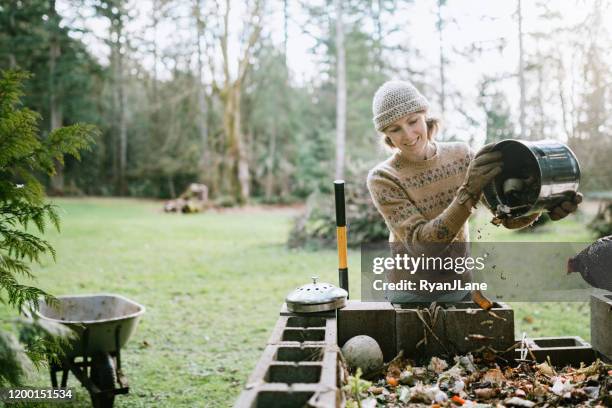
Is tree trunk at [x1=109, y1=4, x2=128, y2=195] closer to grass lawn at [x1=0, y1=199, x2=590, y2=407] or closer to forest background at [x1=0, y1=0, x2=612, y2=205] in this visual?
forest background at [x1=0, y1=0, x2=612, y2=205]

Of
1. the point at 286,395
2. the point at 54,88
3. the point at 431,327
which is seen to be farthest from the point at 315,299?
the point at 54,88

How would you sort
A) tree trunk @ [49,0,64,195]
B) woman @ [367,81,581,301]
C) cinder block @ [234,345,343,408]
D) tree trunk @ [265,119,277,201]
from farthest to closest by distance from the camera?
tree trunk @ [265,119,277,201], tree trunk @ [49,0,64,195], woman @ [367,81,581,301], cinder block @ [234,345,343,408]

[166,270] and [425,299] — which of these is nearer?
[425,299]

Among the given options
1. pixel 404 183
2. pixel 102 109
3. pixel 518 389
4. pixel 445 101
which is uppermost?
pixel 102 109

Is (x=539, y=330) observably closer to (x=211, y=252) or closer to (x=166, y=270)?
(x=166, y=270)

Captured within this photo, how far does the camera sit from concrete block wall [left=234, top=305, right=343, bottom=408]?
163 centimetres

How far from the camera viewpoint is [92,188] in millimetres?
34094

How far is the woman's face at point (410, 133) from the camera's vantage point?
2982 millimetres

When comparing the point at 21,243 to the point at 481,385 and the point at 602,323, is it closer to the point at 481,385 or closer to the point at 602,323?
the point at 481,385

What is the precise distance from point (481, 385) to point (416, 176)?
1.25 metres

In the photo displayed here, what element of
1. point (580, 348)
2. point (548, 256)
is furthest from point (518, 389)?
point (548, 256)

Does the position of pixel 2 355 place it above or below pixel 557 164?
below

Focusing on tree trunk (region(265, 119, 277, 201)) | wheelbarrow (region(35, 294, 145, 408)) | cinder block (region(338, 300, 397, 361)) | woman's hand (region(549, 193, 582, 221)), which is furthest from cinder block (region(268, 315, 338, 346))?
tree trunk (region(265, 119, 277, 201))

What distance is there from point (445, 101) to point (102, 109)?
24.1 metres
